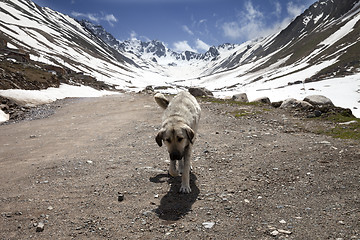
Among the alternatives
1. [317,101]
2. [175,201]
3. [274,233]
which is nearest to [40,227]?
[175,201]

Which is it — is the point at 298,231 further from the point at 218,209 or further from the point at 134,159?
the point at 134,159

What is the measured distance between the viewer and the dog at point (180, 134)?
6.38m

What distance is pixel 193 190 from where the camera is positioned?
714 cm

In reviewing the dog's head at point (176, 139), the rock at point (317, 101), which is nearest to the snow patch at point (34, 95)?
the dog's head at point (176, 139)

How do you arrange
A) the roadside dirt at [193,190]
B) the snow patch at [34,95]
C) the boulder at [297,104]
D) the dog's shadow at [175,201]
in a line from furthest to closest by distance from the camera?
the snow patch at [34,95]
the boulder at [297,104]
the dog's shadow at [175,201]
the roadside dirt at [193,190]

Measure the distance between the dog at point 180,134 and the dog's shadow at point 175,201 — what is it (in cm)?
22

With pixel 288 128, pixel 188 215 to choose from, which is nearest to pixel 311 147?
pixel 288 128

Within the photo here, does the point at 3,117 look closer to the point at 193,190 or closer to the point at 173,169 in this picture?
the point at 173,169

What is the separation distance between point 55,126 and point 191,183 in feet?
43.9

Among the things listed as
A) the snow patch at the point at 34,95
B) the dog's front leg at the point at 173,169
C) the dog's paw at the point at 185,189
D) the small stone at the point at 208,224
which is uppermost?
the snow patch at the point at 34,95

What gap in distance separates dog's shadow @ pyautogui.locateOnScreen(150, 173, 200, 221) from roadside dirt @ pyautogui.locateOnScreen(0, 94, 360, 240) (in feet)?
0.09

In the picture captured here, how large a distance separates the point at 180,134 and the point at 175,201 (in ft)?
6.09

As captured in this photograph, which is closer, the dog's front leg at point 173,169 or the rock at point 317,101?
the dog's front leg at point 173,169

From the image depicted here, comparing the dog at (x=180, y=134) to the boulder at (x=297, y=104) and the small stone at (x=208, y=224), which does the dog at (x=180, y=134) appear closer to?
the small stone at (x=208, y=224)
